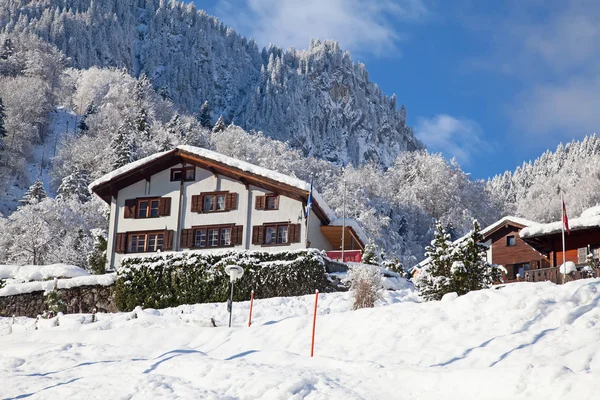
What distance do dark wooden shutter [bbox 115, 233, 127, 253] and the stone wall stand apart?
5.22 meters

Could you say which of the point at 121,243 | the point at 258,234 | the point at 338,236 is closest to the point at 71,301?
the point at 121,243

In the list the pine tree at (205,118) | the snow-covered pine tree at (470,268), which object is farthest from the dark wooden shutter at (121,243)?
the pine tree at (205,118)

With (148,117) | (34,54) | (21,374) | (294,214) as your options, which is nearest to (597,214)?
(294,214)

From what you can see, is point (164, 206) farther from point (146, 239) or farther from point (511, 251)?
point (511, 251)

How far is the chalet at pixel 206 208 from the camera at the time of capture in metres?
38.1

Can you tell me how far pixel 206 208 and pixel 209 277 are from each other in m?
7.06

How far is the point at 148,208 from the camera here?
4053cm

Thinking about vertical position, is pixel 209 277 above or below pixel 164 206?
below

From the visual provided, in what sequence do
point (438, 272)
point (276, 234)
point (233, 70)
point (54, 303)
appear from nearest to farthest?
point (438, 272)
point (54, 303)
point (276, 234)
point (233, 70)

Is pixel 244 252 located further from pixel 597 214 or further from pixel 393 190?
pixel 393 190

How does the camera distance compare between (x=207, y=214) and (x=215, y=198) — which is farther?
(x=215, y=198)

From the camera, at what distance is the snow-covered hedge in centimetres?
3200

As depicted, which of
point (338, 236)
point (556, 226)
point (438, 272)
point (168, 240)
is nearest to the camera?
point (438, 272)

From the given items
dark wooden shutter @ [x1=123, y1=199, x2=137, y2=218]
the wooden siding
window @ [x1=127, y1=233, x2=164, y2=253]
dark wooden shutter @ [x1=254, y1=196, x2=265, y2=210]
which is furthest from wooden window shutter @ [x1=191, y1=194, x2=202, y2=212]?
the wooden siding
